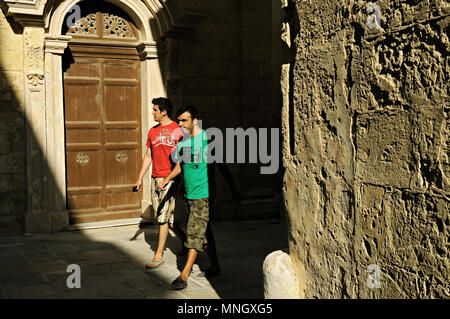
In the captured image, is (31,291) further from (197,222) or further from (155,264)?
(197,222)

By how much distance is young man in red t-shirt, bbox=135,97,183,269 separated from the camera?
4.78 metres

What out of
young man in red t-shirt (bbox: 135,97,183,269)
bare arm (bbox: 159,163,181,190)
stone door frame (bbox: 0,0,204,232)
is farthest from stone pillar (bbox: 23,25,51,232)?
bare arm (bbox: 159,163,181,190)

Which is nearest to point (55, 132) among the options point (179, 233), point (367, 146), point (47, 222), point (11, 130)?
point (11, 130)

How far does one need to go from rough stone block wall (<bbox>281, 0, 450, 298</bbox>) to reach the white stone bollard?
0.06 metres

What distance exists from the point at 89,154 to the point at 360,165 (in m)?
5.53

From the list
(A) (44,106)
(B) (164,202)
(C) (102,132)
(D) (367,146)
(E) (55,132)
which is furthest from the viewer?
(C) (102,132)

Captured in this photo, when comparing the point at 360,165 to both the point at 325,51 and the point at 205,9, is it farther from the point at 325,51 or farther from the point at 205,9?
the point at 205,9

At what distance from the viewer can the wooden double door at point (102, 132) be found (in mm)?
6969

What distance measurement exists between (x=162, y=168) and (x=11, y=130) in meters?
2.72

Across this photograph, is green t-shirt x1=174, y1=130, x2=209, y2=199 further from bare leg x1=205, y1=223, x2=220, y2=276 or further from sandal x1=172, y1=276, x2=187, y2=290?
sandal x1=172, y1=276, x2=187, y2=290

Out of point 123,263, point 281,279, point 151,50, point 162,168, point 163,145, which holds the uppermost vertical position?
point 151,50

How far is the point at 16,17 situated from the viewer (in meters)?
6.22

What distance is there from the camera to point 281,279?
2682 millimetres
